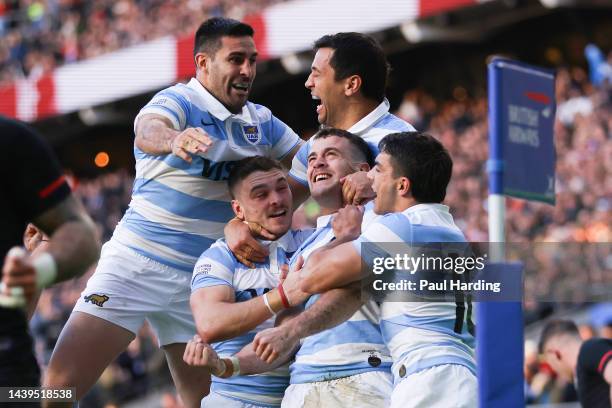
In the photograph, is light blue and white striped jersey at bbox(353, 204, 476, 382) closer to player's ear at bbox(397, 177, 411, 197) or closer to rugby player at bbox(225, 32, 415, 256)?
player's ear at bbox(397, 177, 411, 197)

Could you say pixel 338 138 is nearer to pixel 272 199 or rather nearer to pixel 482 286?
pixel 272 199

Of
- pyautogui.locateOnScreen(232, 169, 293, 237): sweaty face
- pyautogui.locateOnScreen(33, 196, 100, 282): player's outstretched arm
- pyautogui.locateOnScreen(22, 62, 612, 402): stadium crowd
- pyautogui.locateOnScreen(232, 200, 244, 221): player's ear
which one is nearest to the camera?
pyautogui.locateOnScreen(33, 196, 100, 282): player's outstretched arm

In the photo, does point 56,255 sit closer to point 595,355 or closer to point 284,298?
point 284,298

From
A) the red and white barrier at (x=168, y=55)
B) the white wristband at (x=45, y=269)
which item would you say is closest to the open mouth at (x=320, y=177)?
the white wristband at (x=45, y=269)

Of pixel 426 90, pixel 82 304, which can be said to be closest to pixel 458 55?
pixel 426 90

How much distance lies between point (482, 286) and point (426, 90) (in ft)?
67.9

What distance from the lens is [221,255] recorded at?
5941 millimetres

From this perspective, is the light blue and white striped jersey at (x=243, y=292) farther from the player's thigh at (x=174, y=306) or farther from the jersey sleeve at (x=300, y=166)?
the player's thigh at (x=174, y=306)

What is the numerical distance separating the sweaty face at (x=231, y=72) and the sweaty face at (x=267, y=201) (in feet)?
3.26

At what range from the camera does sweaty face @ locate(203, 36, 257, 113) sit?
22.9ft

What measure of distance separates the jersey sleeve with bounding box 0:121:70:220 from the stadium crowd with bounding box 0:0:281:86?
2153 centimetres

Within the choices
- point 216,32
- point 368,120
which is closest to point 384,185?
Result: point 368,120

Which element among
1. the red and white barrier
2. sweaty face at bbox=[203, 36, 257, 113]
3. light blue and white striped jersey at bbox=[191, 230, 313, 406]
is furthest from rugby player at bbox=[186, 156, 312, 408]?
the red and white barrier

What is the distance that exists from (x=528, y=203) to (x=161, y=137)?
31.3 ft
